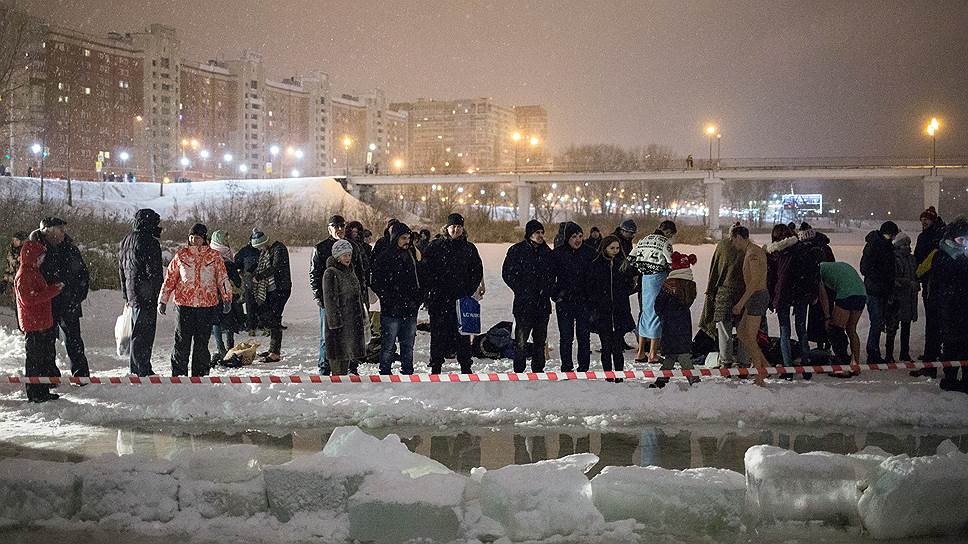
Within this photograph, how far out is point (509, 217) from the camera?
4060 inches

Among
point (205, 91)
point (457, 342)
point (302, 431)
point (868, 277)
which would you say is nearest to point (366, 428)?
point (302, 431)

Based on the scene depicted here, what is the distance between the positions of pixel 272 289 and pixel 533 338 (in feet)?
13.2

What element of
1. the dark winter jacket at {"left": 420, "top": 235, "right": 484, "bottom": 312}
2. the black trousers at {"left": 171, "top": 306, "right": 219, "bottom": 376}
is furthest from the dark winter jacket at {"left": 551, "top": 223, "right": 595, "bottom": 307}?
the black trousers at {"left": 171, "top": 306, "right": 219, "bottom": 376}

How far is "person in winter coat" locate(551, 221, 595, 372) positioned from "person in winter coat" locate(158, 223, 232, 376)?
12.4 ft

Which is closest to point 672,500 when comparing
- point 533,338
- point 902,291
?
point 533,338

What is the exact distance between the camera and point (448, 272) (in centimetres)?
1003

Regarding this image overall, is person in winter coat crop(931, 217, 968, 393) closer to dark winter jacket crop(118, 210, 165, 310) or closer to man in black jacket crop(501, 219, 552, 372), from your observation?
man in black jacket crop(501, 219, 552, 372)

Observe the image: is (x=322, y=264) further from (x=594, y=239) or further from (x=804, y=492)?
(x=804, y=492)

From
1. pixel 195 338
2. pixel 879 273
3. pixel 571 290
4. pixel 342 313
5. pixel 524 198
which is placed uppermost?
pixel 524 198

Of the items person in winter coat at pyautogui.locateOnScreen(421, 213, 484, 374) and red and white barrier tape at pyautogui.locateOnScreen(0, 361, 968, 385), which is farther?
person in winter coat at pyautogui.locateOnScreen(421, 213, 484, 374)

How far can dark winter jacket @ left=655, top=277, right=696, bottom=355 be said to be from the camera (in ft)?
31.1

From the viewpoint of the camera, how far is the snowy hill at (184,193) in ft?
195

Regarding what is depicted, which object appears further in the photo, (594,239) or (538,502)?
(594,239)

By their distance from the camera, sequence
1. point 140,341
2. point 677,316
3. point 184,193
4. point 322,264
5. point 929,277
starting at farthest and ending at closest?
point 184,193 → point 929,277 → point 322,264 → point 140,341 → point 677,316
